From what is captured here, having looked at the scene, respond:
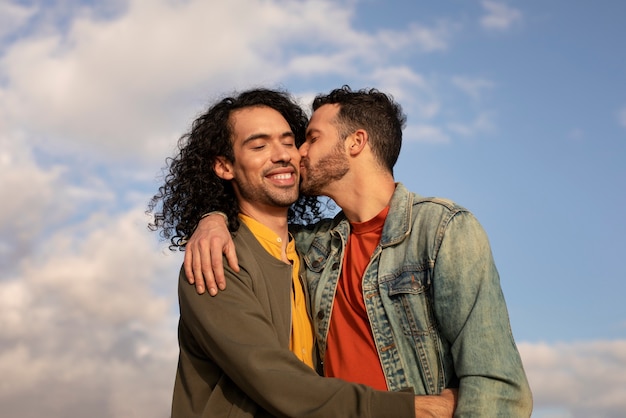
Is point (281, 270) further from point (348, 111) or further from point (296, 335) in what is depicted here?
point (348, 111)

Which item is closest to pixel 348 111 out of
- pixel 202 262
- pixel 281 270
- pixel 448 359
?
pixel 281 270

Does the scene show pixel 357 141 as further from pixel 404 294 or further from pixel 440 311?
pixel 440 311

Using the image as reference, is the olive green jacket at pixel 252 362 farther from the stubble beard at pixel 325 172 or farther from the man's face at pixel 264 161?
the stubble beard at pixel 325 172

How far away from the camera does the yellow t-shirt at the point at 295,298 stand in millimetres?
5059

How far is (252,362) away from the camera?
4.30m

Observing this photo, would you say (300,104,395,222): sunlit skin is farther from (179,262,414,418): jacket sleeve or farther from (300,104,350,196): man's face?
(179,262,414,418): jacket sleeve

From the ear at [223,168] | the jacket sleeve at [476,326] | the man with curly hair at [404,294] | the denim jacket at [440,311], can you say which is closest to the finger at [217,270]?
the man with curly hair at [404,294]

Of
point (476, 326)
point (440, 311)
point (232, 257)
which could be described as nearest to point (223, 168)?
point (232, 257)

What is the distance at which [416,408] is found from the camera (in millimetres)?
4223

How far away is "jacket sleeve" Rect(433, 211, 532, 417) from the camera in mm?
4355

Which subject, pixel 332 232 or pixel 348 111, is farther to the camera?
pixel 348 111

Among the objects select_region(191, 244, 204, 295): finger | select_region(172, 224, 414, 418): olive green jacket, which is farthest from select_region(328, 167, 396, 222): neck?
select_region(191, 244, 204, 295): finger

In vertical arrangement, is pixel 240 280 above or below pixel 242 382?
above

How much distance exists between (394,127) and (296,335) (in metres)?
2.16
